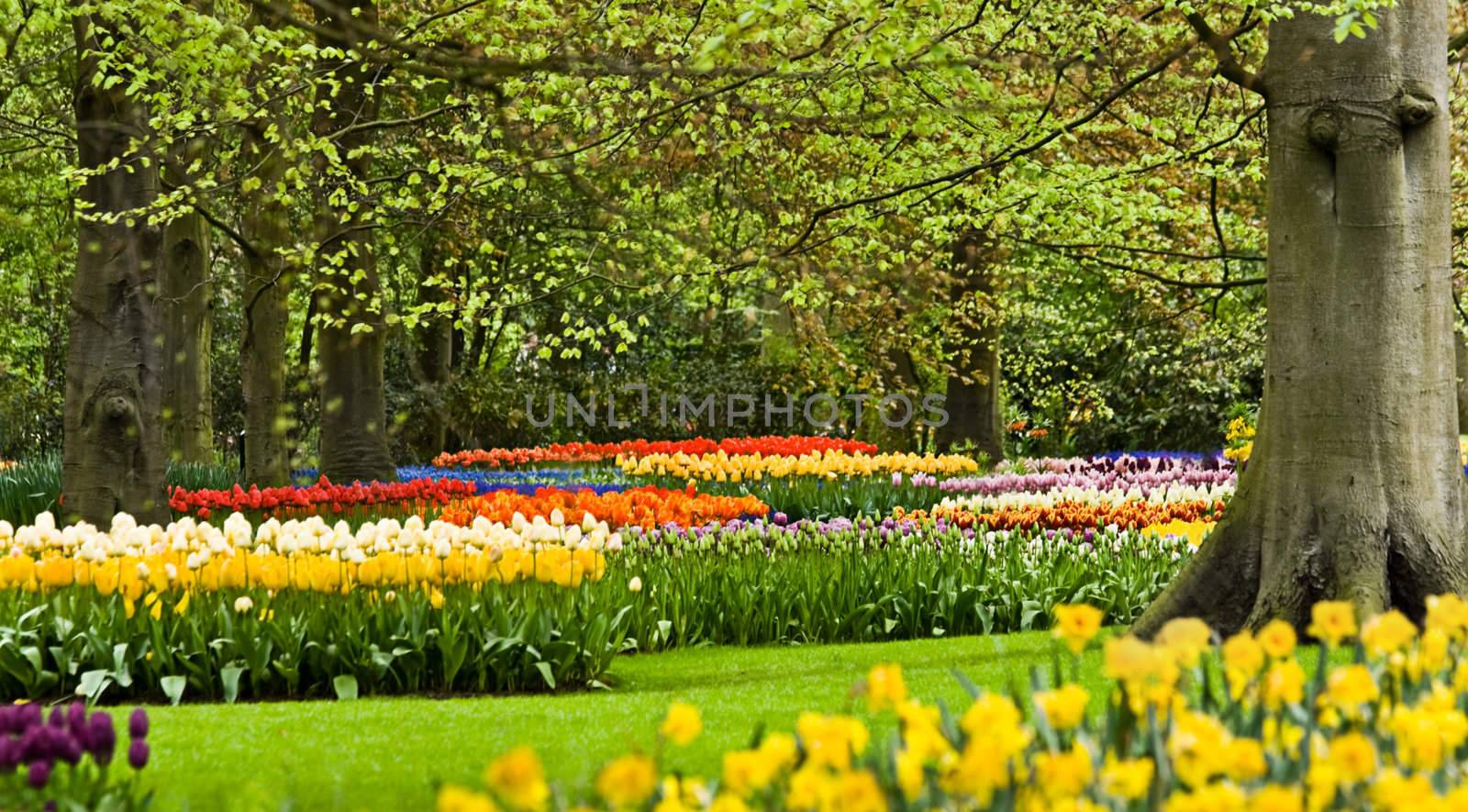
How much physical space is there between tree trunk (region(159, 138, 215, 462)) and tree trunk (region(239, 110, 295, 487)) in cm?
197

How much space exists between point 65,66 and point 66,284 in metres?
6.93

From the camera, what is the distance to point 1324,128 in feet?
18.6

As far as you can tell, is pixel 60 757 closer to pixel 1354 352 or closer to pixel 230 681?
pixel 230 681

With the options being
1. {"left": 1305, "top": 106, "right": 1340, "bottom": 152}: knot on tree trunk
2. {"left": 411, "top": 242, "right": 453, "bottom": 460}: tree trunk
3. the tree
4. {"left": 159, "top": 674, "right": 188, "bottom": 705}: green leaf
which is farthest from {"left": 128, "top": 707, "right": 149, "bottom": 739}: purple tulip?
{"left": 411, "top": 242, "right": 453, "bottom": 460}: tree trunk

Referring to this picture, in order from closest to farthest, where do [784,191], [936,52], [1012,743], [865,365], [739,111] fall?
[1012,743], [936,52], [739,111], [784,191], [865,365]

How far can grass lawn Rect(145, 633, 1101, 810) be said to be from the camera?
12.4ft

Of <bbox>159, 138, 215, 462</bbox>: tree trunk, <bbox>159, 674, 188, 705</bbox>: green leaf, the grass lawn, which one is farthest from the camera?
<bbox>159, 138, 215, 462</bbox>: tree trunk

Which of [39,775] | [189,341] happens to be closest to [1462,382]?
[189,341]

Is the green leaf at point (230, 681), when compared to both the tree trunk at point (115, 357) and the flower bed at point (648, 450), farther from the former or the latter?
the flower bed at point (648, 450)

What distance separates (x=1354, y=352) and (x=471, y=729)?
3673 mm

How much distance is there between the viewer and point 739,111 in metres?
11.5

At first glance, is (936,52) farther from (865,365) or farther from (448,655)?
(865,365)

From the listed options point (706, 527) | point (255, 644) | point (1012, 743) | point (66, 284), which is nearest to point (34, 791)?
point (1012, 743)

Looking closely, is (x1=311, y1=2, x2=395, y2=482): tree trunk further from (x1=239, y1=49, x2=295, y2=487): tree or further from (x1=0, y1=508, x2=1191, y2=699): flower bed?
(x1=0, y1=508, x2=1191, y2=699): flower bed
